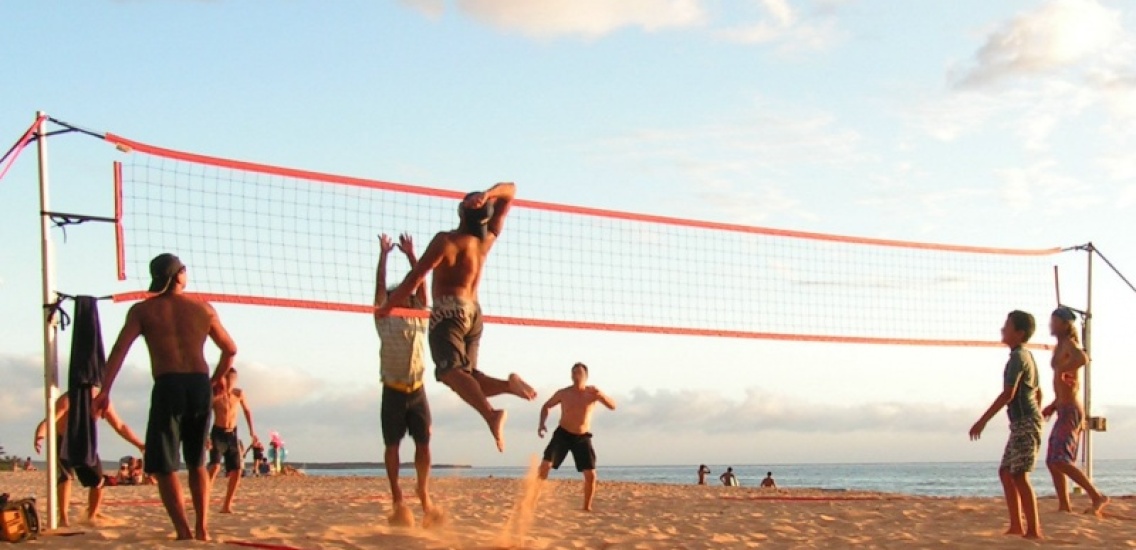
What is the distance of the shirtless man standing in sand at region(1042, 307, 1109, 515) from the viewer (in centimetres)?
813

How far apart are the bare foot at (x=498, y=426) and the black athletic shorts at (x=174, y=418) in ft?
5.00

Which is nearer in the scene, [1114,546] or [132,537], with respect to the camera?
[132,537]

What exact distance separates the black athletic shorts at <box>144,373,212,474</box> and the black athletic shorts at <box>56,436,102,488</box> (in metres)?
1.02

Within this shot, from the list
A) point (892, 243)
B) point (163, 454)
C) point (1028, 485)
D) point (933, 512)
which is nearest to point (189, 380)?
point (163, 454)

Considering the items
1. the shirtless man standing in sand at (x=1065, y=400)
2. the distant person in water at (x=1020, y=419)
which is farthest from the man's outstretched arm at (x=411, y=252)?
the shirtless man standing in sand at (x=1065, y=400)

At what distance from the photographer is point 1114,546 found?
6.70 metres

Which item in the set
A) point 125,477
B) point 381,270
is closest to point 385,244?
point 381,270

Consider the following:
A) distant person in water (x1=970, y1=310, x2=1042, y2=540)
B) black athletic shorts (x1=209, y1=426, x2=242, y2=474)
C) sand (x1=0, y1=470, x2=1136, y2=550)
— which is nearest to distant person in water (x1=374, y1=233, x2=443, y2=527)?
sand (x1=0, y1=470, x2=1136, y2=550)

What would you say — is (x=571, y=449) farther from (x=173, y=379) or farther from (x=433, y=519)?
(x=173, y=379)

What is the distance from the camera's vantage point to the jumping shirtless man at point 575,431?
932 cm

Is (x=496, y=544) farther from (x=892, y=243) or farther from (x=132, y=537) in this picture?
(x=892, y=243)

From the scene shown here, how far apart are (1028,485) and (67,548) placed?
5.26 metres

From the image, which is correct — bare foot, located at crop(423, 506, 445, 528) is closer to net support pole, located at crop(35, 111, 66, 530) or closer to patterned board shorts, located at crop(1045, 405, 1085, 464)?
net support pole, located at crop(35, 111, 66, 530)

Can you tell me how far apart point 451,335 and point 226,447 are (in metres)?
3.45
